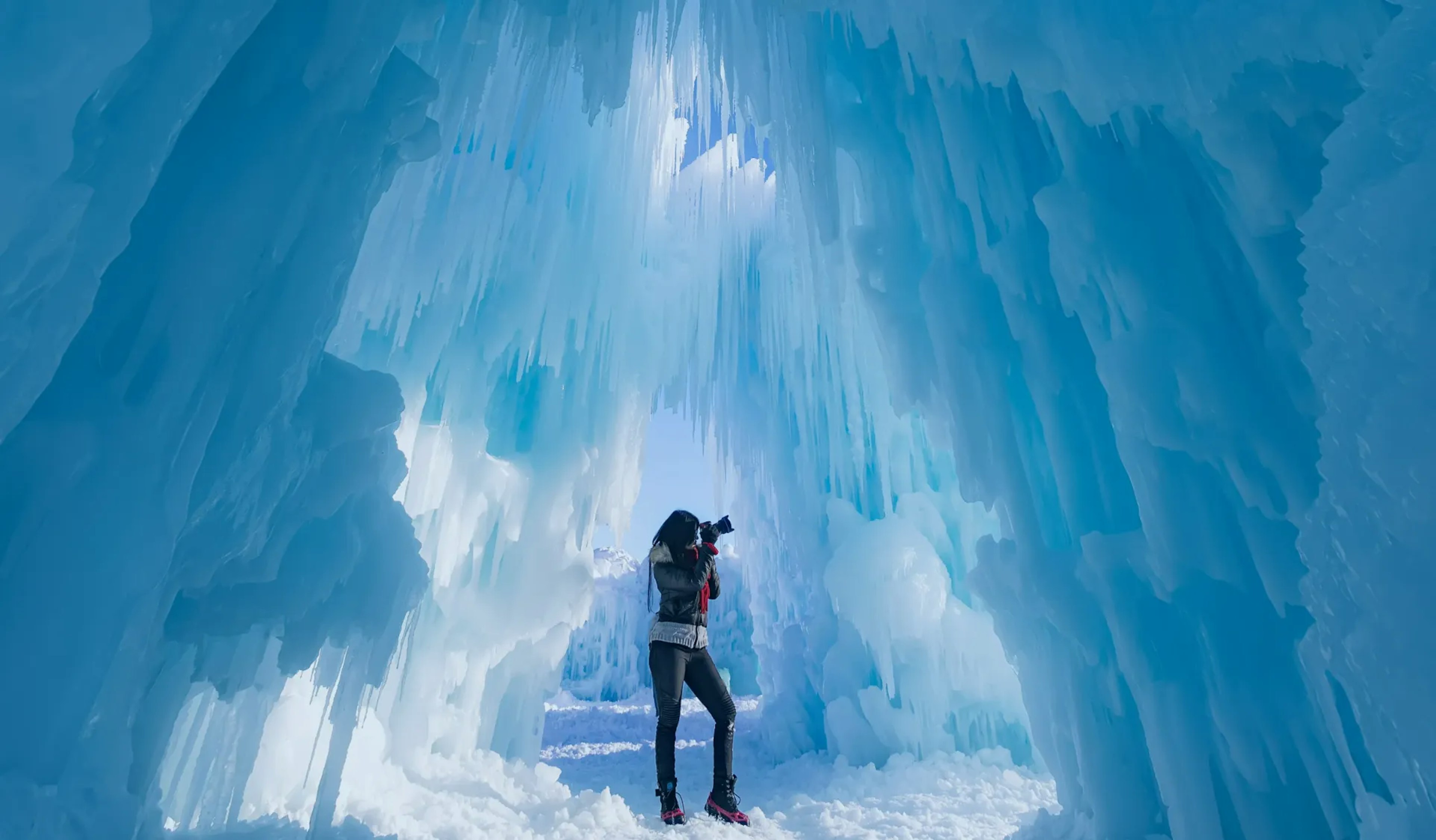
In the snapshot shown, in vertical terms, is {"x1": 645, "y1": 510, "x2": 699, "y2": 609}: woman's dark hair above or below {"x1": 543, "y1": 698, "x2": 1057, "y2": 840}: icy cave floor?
above

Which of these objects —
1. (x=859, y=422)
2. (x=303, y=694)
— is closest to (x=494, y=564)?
(x=303, y=694)

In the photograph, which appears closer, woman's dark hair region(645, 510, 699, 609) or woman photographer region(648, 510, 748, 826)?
woman photographer region(648, 510, 748, 826)

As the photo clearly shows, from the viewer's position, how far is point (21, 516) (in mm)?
2445

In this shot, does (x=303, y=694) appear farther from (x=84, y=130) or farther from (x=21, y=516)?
(x=84, y=130)

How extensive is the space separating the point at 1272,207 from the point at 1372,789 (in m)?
2.24

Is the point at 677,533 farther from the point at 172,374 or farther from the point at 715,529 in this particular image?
the point at 172,374

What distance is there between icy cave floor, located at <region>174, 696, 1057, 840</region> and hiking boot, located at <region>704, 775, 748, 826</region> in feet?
0.31

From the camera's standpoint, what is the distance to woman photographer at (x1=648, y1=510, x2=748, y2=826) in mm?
4609

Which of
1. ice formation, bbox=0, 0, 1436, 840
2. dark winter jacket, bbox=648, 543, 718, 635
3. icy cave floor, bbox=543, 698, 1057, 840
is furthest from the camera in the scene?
icy cave floor, bbox=543, 698, 1057, 840

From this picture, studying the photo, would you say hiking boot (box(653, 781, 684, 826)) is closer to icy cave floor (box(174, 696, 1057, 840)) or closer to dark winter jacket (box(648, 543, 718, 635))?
icy cave floor (box(174, 696, 1057, 840))

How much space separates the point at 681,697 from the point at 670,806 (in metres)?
0.67

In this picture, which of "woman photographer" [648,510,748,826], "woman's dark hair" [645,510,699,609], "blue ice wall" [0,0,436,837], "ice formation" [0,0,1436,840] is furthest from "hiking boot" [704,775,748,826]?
"blue ice wall" [0,0,436,837]

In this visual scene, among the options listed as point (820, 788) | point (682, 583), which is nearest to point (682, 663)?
point (682, 583)

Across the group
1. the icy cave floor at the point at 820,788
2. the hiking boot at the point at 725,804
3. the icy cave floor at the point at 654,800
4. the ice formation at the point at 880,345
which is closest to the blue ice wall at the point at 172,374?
the ice formation at the point at 880,345
